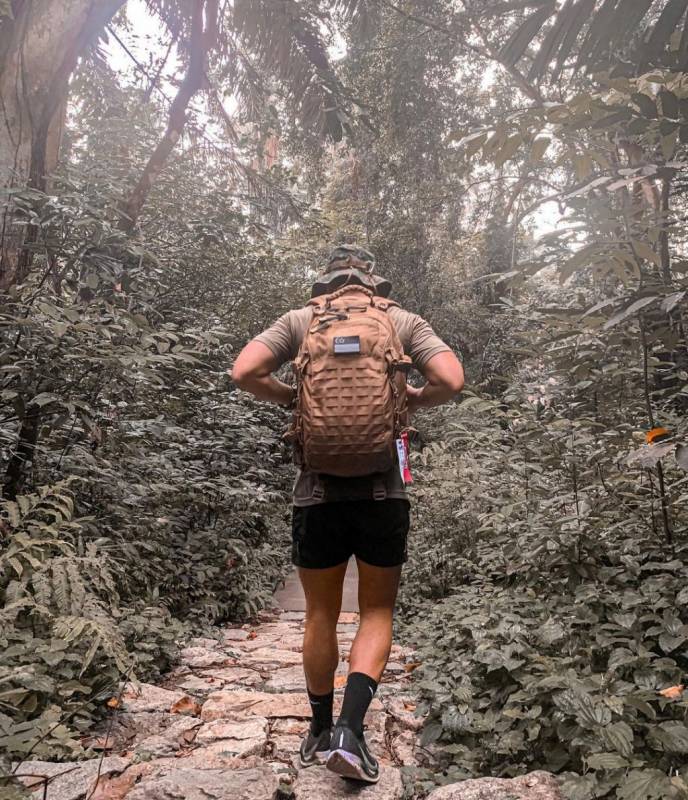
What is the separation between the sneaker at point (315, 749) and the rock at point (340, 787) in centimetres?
6

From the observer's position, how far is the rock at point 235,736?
8.54ft

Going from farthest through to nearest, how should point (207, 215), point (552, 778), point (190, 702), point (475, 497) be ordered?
point (207, 215) < point (475, 497) < point (190, 702) < point (552, 778)

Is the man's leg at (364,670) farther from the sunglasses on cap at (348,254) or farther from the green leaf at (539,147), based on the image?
the green leaf at (539,147)

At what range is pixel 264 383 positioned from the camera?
245 centimetres

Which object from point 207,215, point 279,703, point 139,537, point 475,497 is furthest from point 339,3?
point 279,703

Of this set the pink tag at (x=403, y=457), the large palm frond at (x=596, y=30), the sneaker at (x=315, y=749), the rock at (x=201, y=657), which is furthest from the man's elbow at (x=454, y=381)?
the rock at (x=201, y=657)

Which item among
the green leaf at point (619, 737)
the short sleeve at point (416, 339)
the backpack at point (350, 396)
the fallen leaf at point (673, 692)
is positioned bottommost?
the green leaf at point (619, 737)

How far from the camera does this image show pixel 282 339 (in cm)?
251

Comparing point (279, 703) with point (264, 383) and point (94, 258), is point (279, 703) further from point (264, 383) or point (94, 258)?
point (94, 258)

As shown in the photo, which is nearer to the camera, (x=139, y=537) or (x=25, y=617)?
(x=25, y=617)

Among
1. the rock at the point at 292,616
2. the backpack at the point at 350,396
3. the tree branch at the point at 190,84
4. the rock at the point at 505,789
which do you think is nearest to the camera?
the rock at the point at 505,789

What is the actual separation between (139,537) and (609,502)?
3.38m

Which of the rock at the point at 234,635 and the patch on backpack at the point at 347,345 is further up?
the patch on backpack at the point at 347,345

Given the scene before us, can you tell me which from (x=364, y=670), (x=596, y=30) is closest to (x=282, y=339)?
(x=364, y=670)
